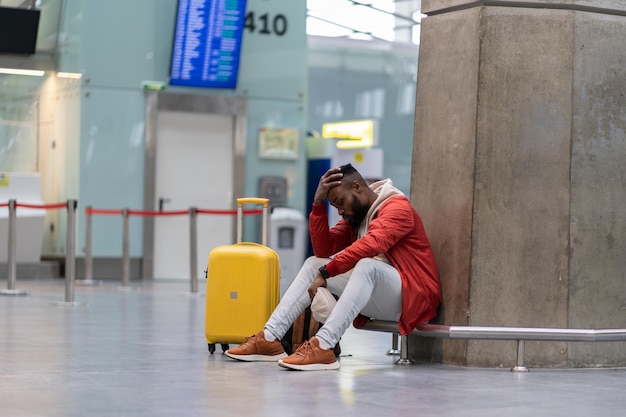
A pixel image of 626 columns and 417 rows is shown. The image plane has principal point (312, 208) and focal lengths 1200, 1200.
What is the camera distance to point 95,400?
15.6ft

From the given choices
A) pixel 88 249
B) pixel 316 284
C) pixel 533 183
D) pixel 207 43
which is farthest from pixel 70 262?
pixel 207 43

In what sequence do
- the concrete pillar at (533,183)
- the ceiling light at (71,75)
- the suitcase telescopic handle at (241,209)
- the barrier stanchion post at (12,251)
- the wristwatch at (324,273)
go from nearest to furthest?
1. the wristwatch at (324,273)
2. the concrete pillar at (533,183)
3. the suitcase telescopic handle at (241,209)
4. the barrier stanchion post at (12,251)
5. the ceiling light at (71,75)

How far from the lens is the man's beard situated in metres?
6.45

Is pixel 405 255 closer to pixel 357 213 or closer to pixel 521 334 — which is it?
pixel 357 213

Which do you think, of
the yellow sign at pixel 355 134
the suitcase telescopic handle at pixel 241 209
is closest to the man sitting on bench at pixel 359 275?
the suitcase telescopic handle at pixel 241 209

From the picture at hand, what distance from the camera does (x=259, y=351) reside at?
638 centimetres

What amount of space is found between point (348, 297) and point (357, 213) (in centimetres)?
65

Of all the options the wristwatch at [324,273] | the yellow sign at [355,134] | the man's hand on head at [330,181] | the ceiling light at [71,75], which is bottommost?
the wristwatch at [324,273]

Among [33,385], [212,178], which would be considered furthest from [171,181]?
[33,385]

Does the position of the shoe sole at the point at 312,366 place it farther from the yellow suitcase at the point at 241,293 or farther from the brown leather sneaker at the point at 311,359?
the yellow suitcase at the point at 241,293

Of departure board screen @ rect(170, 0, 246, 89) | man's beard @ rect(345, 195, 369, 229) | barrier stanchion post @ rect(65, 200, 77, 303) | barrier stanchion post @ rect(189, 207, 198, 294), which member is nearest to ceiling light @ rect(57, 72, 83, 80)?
departure board screen @ rect(170, 0, 246, 89)

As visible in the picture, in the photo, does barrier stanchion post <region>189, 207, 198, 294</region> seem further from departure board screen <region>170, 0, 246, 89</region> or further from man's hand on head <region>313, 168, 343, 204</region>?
man's hand on head <region>313, 168, 343, 204</region>

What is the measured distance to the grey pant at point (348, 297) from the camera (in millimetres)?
6000

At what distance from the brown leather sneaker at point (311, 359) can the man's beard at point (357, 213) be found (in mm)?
774
